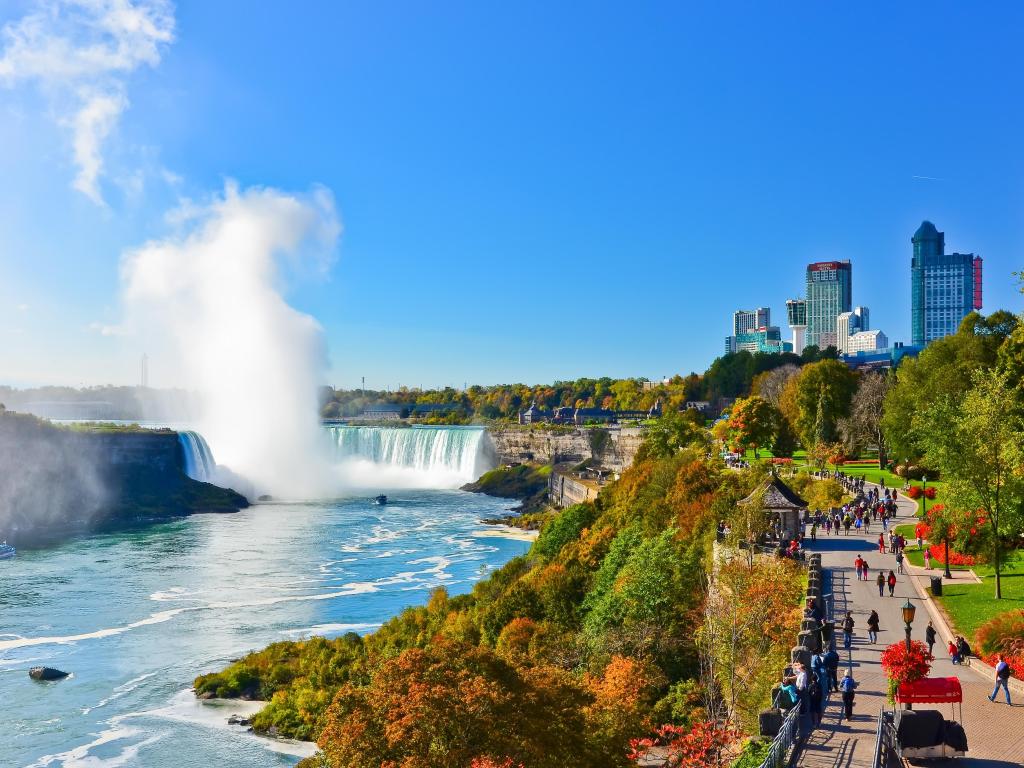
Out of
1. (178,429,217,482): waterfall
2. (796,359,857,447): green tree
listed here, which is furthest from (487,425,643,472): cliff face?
(178,429,217,482): waterfall

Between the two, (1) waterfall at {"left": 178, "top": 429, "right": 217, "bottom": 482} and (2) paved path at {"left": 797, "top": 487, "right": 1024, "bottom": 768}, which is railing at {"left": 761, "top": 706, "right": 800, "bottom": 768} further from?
(1) waterfall at {"left": 178, "top": 429, "right": 217, "bottom": 482}

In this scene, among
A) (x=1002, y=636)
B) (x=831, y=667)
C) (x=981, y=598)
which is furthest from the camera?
(x=981, y=598)

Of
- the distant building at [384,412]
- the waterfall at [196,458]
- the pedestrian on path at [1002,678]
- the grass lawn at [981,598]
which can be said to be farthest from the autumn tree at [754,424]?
the distant building at [384,412]

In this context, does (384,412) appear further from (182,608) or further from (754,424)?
(182,608)

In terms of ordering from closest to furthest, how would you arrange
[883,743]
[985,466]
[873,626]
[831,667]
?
1. [883,743]
2. [831,667]
3. [873,626]
4. [985,466]

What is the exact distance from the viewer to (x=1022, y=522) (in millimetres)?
23844

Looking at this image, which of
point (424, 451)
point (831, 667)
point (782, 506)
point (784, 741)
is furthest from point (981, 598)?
point (424, 451)

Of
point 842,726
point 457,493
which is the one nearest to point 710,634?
point 842,726

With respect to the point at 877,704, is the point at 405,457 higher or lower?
higher

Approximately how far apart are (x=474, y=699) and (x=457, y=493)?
75.5 m

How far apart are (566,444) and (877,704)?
77.6m

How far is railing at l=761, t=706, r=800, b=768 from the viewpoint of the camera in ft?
33.7

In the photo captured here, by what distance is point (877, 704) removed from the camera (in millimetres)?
14266

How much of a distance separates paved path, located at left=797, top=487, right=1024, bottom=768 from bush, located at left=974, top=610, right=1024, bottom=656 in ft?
2.14
